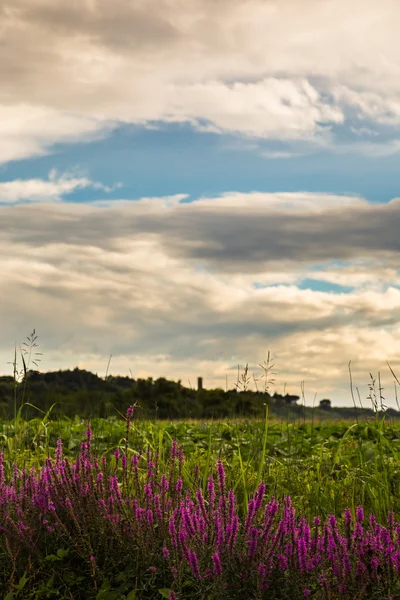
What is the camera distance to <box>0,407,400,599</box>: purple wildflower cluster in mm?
3223

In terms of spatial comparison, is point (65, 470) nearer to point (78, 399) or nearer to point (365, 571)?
point (365, 571)

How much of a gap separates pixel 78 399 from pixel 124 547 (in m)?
14.0

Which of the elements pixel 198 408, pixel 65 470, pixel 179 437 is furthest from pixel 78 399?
pixel 65 470

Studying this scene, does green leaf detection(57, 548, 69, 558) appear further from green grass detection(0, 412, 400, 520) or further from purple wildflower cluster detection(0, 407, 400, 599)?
green grass detection(0, 412, 400, 520)

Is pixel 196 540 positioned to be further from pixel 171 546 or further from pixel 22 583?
pixel 22 583

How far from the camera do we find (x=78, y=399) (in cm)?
→ 1742

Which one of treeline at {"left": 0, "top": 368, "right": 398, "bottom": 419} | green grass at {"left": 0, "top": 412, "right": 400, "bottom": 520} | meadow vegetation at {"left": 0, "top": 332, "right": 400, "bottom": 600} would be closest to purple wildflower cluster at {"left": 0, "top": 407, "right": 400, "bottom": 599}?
meadow vegetation at {"left": 0, "top": 332, "right": 400, "bottom": 600}

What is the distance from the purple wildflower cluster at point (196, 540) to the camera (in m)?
3.22

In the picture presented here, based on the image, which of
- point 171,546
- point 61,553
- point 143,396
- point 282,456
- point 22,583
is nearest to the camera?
point 171,546

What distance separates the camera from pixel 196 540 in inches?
133

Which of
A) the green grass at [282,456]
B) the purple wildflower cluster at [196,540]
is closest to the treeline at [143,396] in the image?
the green grass at [282,456]

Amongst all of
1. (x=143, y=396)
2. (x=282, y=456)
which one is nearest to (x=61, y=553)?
(x=282, y=456)

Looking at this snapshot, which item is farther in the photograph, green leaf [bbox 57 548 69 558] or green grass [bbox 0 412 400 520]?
green grass [bbox 0 412 400 520]

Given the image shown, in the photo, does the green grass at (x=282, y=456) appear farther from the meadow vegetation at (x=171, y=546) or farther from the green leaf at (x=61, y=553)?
the green leaf at (x=61, y=553)
